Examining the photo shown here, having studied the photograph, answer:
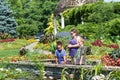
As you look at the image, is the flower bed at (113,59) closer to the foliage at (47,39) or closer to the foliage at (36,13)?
the foliage at (47,39)

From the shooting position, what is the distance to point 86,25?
40.1 m

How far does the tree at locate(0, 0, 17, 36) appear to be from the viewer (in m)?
55.0

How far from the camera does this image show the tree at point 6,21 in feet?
180

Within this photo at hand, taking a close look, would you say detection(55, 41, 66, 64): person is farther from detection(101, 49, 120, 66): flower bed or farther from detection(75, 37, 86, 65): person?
detection(101, 49, 120, 66): flower bed

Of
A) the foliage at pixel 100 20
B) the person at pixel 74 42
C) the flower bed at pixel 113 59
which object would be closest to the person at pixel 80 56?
the person at pixel 74 42

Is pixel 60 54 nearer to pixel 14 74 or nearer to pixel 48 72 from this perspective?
pixel 48 72

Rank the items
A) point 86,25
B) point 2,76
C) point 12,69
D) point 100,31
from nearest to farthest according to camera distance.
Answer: point 2,76
point 12,69
point 100,31
point 86,25

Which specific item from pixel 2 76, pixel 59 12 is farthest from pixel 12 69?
pixel 59 12

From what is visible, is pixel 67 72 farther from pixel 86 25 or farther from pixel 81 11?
pixel 81 11

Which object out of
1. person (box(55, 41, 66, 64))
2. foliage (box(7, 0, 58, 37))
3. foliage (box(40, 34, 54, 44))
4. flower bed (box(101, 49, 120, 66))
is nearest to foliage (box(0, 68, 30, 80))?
person (box(55, 41, 66, 64))

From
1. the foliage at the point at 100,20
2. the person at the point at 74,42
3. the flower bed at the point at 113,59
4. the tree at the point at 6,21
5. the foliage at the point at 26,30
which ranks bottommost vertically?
the foliage at the point at 26,30

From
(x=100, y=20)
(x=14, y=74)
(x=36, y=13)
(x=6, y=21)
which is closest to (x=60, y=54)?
(x=14, y=74)

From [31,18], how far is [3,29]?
22843mm

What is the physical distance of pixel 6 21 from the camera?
55.5 meters
